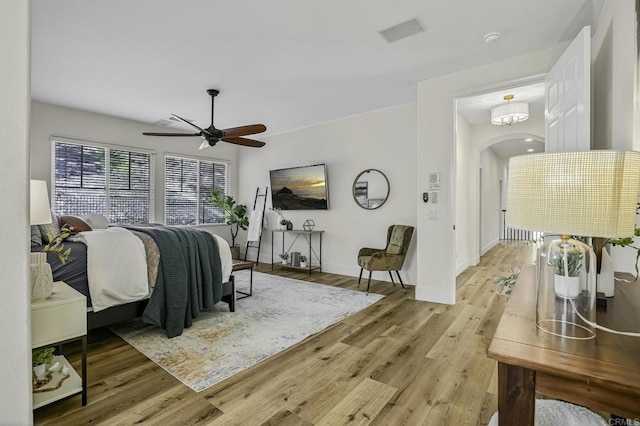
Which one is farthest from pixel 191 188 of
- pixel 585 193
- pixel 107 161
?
pixel 585 193

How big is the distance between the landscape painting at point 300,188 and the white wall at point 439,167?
2030 mm

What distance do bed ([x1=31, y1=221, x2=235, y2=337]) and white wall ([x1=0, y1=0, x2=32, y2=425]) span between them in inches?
70.0

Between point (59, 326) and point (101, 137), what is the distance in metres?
4.46

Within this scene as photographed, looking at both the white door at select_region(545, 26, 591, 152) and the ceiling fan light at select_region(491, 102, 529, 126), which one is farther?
the ceiling fan light at select_region(491, 102, 529, 126)

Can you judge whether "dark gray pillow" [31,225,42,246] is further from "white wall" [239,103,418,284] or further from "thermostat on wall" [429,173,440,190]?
"thermostat on wall" [429,173,440,190]

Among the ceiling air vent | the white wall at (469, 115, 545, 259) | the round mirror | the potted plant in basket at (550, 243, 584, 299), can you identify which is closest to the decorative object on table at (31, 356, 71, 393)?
the potted plant in basket at (550, 243, 584, 299)

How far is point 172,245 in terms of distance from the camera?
291cm

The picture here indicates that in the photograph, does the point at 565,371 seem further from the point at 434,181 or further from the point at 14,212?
the point at 434,181

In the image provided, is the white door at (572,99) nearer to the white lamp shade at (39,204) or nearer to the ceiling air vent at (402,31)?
the ceiling air vent at (402,31)

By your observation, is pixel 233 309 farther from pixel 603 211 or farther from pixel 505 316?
pixel 603 211

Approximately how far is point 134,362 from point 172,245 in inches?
39.8

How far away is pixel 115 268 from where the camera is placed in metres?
2.63

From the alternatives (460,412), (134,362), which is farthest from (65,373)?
(460,412)

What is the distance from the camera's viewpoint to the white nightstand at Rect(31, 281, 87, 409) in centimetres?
166
